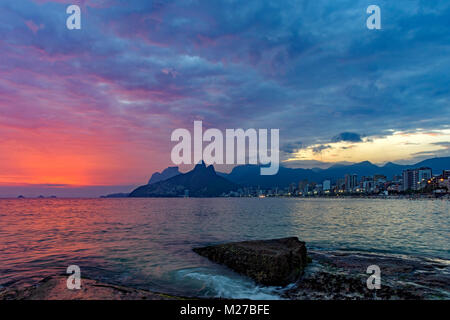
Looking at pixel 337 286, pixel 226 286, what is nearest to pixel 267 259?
pixel 226 286

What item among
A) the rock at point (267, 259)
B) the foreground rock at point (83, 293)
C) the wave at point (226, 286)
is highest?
the foreground rock at point (83, 293)

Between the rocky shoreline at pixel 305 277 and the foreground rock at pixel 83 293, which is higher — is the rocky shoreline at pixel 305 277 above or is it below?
below

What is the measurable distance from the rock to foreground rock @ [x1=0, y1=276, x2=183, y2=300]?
5.91 metres

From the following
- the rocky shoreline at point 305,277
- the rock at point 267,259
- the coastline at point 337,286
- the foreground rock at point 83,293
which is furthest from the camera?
the rock at point 267,259

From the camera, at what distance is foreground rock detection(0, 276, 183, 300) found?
900 centimetres

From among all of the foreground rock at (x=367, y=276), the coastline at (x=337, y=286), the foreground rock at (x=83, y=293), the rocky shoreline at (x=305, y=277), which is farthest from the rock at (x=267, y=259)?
the foreground rock at (x=83, y=293)

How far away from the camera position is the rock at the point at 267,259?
504 inches

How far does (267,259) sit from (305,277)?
2.28 meters

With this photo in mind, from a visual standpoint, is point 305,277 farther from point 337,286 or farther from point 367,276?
point 367,276

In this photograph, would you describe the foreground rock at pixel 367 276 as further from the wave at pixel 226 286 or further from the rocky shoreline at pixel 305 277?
the wave at pixel 226 286

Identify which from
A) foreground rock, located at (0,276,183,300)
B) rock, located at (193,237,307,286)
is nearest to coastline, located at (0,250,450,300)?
foreground rock, located at (0,276,183,300)
